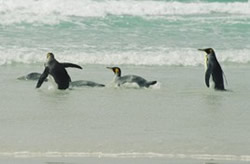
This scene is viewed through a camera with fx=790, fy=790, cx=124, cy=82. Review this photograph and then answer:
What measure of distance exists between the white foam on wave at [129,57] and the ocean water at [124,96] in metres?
0.02

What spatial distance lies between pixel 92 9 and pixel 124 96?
11.0m

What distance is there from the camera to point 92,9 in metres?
19.7

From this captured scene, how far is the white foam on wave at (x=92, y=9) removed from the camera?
17938mm

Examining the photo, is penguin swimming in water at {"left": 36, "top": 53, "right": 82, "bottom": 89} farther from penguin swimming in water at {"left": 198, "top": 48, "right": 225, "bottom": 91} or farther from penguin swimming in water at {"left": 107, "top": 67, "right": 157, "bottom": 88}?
penguin swimming in water at {"left": 198, "top": 48, "right": 225, "bottom": 91}

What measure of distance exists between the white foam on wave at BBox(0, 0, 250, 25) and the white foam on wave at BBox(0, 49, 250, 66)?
471 centimetres

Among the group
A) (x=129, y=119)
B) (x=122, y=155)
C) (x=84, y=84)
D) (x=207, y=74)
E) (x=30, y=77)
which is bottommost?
(x=122, y=155)

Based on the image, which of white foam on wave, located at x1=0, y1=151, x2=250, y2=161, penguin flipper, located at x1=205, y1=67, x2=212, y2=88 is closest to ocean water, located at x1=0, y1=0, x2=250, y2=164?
white foam on wave, located at x1=0, y1=151, x2=250, y2=161

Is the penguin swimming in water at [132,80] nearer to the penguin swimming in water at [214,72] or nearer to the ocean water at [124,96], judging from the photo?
the ocean water at [124,96]

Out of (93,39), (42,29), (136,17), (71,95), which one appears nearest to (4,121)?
(71,95)

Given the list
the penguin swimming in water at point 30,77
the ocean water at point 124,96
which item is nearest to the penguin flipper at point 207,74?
the ocean water at point 124,96

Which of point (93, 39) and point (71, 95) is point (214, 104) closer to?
point (71, 95)

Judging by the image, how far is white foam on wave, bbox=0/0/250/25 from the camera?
17938 millimetres

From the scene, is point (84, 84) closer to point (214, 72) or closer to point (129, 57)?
point (214, 72)

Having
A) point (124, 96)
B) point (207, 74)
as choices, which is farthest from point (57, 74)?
point (207, 74)
